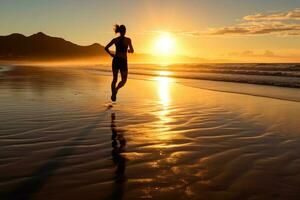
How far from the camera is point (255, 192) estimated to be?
11.7 feet

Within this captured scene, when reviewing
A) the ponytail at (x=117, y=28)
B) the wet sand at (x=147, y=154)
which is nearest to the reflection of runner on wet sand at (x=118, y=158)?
the wet sand at (x=147, y=154)

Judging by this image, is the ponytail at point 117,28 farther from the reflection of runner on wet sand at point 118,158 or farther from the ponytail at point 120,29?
the reflection of runner on wet sand at point 118,158

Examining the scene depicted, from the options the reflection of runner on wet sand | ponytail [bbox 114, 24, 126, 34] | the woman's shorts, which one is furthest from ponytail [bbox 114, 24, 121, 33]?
the reflection of runner on wet sand

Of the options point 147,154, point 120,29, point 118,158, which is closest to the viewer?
point 118,158

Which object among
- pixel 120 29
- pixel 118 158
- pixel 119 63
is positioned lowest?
pixel 118 158

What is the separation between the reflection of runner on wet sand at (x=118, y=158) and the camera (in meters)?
3.58

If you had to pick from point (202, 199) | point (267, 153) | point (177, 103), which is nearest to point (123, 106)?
point (177, 103)

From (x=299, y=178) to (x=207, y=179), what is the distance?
38.3 inches

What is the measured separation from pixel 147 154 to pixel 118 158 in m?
0.43

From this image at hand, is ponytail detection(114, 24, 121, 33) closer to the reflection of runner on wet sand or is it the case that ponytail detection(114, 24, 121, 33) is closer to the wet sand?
the wet sand

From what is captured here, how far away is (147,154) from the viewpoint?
491cm

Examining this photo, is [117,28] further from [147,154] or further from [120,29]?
[147,154]

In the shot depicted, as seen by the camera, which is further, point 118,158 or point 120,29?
point 120,29

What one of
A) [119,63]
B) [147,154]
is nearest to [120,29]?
[119,63]
